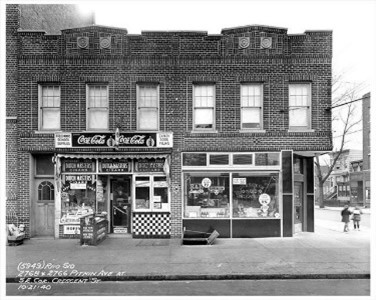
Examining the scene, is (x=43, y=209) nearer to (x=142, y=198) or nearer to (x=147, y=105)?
(x=142, y=198)

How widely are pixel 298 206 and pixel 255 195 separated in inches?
99.9

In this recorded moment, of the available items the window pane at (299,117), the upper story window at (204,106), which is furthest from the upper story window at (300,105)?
the upper story window at (204,106)

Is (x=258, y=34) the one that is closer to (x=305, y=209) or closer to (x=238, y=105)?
(x=238, y=105)

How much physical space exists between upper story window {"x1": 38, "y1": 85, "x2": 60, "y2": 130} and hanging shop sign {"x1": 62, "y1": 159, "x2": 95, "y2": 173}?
1.49 meters

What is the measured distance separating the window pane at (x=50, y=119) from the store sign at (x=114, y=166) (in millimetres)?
2430

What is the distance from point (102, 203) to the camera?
12.4 meters

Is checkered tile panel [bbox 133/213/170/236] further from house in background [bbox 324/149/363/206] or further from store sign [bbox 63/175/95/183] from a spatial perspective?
house in background [bbox 324/149/363/206]

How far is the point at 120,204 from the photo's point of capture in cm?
1245

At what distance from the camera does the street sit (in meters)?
6.69

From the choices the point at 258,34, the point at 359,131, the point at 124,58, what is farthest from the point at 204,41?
the point at 359,131

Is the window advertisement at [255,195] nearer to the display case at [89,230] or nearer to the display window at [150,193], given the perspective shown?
the display window at [150,193]

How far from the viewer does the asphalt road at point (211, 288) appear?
6688 mm

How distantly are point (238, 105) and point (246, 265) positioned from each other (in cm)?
634

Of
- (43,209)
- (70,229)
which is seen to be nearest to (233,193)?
(70,229)
